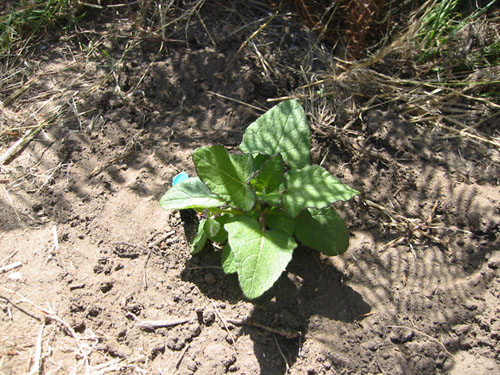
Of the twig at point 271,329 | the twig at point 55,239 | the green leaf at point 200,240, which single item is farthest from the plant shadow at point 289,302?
the twig at point 55,239

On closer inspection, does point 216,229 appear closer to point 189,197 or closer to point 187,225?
point 189,197

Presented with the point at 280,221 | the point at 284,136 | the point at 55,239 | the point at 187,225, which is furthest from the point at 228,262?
the point at 55,239

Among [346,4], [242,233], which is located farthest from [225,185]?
[346,4]

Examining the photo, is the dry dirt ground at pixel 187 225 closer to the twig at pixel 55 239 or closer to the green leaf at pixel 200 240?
the twig at pixel 55 239

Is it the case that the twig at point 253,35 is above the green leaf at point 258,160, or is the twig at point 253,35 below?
above

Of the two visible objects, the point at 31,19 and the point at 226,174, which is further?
the point at 31,19

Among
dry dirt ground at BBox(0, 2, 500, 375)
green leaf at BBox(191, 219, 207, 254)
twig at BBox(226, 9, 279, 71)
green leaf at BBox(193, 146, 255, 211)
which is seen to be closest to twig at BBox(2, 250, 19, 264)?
dry dirt ground at BBox(0, 2, 500, 375)

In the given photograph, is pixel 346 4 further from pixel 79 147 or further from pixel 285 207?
pixel 79 147
